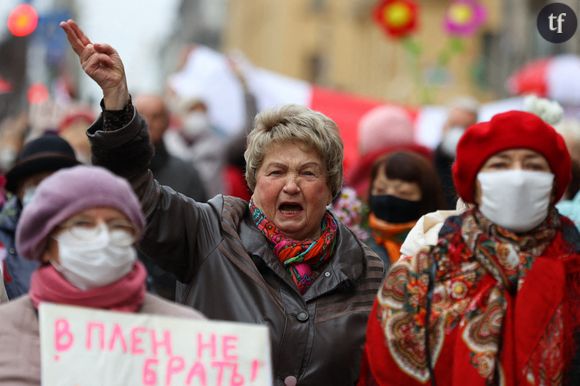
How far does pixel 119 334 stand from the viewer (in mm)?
3982

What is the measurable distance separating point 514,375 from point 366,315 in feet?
2.69

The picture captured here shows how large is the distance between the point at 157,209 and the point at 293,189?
1.65 feet

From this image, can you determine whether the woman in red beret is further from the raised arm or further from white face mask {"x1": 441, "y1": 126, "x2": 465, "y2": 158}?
white face mask {"x1": 441, "y1": 126, "x2": 465, "y2": 158}

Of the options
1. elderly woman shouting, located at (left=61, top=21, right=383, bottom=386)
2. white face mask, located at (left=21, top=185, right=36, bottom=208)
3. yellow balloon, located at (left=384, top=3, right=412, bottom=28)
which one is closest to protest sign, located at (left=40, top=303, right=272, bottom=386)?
elderly woman shouting, located at (left=61, top=21, right=383, bottom=386)

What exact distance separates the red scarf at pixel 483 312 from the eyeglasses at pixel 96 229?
2.66 feet

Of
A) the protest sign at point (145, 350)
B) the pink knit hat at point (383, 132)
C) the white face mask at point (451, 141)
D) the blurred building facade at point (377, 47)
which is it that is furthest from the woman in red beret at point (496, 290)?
the blurred building facade at point (377, 47)

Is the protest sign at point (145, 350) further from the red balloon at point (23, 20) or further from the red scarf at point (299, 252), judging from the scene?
the red balloon at point (23, 20)

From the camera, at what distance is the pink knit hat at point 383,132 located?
8.80m

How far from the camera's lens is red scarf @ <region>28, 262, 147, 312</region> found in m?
3.96

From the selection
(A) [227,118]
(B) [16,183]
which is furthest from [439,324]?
(A) [227,118]

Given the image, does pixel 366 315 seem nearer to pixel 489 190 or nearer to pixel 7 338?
pixel 489 190

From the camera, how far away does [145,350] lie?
13.1 feet

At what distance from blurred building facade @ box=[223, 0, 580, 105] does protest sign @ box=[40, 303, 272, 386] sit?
48.1 ft

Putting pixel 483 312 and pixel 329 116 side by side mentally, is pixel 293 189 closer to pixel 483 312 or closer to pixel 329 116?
pixel 483 312
